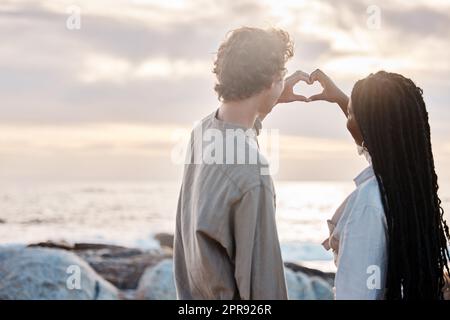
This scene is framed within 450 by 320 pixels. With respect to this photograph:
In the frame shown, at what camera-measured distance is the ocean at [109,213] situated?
2109 cm

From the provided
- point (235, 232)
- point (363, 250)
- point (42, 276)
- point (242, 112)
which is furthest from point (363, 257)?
point (42, 276)

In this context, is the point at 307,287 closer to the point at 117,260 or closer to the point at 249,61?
the point at 117,260

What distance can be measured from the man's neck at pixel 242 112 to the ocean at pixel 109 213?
36.1ft

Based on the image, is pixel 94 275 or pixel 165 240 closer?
pixel 94 275

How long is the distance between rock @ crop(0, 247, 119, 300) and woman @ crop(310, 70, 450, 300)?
5010 millimetres

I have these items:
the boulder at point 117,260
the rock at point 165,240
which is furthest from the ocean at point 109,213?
the boulder at point 117,260

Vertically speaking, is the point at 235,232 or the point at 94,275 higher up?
the point at 235,232

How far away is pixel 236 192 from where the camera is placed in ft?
10.5

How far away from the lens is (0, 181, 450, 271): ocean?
830 inches

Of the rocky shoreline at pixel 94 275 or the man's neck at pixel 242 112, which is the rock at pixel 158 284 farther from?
the man's neck at pixel 242 112

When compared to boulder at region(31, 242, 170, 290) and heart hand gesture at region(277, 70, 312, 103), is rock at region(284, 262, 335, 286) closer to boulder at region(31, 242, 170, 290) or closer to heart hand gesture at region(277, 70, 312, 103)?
boulder at region(31, 242, 170, 290)

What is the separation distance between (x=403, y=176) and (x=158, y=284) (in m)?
5.88

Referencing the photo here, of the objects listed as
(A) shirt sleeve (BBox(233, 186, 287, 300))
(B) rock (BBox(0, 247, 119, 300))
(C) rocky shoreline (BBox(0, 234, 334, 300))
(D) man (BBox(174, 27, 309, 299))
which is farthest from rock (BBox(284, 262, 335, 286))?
(A) shirt sleeve (BBox(233, 186, 287, 300))
